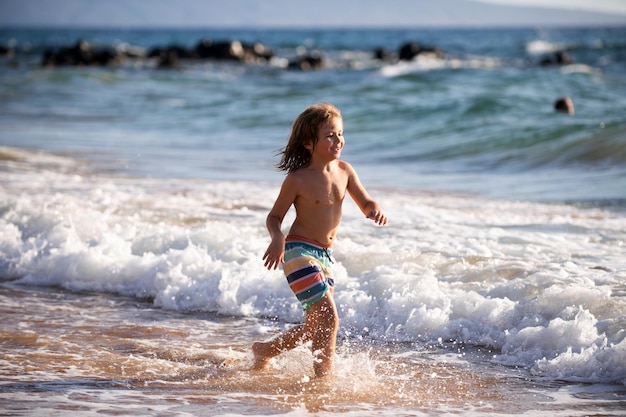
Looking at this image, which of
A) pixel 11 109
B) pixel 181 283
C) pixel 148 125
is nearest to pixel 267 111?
pixel 148 125

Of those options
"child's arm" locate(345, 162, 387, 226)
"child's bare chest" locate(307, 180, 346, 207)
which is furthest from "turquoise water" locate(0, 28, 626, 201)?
"child's bare chest" locate(307, 180, 346, 207)

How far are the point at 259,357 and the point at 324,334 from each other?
0.41 metres

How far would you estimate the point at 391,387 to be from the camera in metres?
4.23

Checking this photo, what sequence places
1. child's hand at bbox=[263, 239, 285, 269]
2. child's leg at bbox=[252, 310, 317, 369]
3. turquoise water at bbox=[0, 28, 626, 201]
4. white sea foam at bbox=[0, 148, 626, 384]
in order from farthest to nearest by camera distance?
turquoise water at bbox=[0, 28, 626, 201]
white sea foam at bbox=[0, 148, 626, 384]
child's leg at bbox=[252, 310, 317, 369]
child's hand at bbox=[263, 239, 285, 269]

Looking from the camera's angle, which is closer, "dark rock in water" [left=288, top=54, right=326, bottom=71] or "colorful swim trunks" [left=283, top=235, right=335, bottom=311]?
"colorful swim trunks" [left=283, top=235, right=335, bottom=311]

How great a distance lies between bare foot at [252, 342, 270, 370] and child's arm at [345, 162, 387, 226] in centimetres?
87

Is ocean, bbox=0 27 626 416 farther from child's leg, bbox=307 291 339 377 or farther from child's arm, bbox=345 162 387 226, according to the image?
child's arm, bbox=345 162 387 226

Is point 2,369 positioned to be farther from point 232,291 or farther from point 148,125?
point 148,125

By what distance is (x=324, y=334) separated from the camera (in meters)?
4.31

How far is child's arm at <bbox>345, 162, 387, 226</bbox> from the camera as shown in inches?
172

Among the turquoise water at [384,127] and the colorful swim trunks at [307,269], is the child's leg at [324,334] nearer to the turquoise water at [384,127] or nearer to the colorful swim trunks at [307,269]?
the colorful swim trunks at [307,269]

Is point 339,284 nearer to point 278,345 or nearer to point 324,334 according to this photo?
point 278,345

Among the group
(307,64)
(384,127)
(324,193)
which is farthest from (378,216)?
(307,64)

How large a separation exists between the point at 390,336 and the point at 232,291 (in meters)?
1.21
